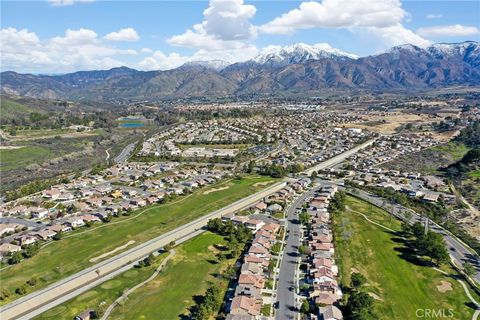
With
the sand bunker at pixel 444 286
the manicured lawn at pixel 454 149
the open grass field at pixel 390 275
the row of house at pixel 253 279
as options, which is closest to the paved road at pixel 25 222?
the row of house at pixel 253 279

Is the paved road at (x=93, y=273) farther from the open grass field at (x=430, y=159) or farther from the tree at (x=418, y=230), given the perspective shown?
the open grass field at (x=430, y=159)

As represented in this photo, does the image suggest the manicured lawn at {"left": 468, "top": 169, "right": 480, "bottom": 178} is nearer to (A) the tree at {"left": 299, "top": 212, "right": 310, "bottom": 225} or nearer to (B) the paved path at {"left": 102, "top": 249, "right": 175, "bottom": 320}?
(A) the tree at {"left": 299, "top": 212, "right": 310, "bottom": 225}

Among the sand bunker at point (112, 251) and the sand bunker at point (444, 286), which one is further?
the sand bunker at point (112, 251)

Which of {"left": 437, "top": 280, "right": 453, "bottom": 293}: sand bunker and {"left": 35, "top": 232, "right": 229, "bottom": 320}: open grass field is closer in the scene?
{"left": 35, "top": 232, "right": 229, "bottom": 320}: open grass field

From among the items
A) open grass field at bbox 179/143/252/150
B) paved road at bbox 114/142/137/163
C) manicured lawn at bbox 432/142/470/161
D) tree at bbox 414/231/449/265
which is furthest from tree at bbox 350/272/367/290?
paved road at bbox 114/142/137/163

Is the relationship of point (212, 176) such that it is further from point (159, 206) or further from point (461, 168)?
point (461, 168)

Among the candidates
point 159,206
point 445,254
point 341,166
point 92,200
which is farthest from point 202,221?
point 341,166
